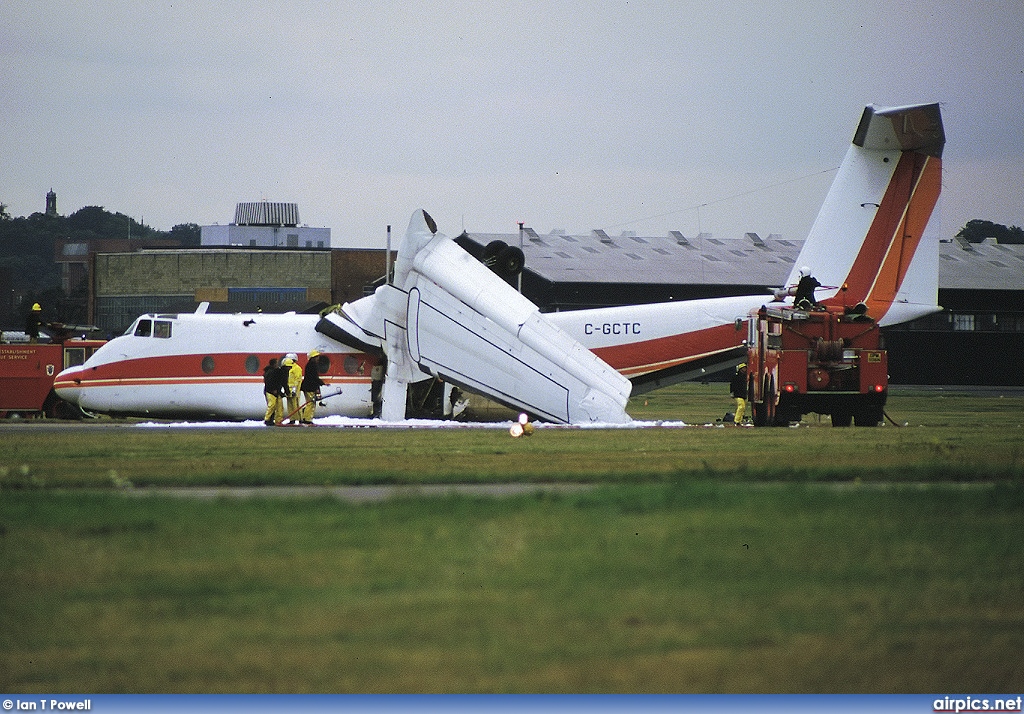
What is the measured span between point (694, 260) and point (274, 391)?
46287 millimetres

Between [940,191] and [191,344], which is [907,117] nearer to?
[940,191]

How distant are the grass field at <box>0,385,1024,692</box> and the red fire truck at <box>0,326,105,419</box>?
22.2 metres

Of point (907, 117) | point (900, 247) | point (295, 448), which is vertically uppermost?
point (907, 117)

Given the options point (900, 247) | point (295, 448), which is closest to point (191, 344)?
point (295, 448)

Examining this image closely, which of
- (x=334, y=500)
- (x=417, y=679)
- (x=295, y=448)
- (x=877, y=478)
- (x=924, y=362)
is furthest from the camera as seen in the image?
(x=924, y=362)

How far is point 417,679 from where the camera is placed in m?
8.01

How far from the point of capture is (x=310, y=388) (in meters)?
32.4

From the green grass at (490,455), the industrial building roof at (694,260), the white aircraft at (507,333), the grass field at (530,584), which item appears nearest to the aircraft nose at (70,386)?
the white aircraft at (507,333)

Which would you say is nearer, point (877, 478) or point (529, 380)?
point (877, 478)

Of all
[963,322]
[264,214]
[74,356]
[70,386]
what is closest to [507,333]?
[70,386]

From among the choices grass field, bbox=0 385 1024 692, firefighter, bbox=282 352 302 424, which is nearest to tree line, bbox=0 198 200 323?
firefighter, bbox=282 352 302 424

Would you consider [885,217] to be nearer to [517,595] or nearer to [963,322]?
[517,595]

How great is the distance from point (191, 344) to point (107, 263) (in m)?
56.3

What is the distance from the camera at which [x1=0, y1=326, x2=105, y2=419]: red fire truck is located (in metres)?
38.2
